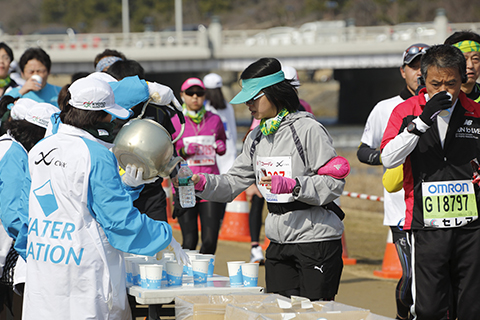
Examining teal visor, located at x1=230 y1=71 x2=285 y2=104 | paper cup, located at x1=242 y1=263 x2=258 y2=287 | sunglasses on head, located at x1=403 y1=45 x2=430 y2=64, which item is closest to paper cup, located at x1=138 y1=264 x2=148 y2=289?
paper cup, located at x1=242 y1=263 x2=258 y2=287

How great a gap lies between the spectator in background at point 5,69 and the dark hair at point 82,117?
4.55 metres

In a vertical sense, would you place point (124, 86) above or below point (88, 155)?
above

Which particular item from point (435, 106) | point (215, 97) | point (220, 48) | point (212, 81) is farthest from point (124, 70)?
point (220, 48)

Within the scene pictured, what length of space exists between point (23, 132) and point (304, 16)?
316ft

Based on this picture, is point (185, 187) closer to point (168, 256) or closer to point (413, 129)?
point (168, 256)

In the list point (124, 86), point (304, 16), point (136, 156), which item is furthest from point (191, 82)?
point (304, 16)

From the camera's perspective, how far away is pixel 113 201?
3637 mm

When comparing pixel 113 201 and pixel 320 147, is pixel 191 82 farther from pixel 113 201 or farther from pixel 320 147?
pixel 113 201

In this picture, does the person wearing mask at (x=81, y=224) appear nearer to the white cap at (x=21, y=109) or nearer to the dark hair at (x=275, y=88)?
the dark hair at (x=275, y=88)

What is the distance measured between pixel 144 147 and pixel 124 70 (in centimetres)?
202

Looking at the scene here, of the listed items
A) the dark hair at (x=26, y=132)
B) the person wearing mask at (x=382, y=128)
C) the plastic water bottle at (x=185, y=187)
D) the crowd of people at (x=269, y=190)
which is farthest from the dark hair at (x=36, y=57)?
the plastic water bottle at (x=185, y=187)

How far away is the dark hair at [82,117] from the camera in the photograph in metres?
3.78

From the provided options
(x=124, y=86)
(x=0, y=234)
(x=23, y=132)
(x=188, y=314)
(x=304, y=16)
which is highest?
(x=304, y=16)

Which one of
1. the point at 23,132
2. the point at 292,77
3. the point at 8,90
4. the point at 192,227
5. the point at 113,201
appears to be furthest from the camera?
the point at 8,90
